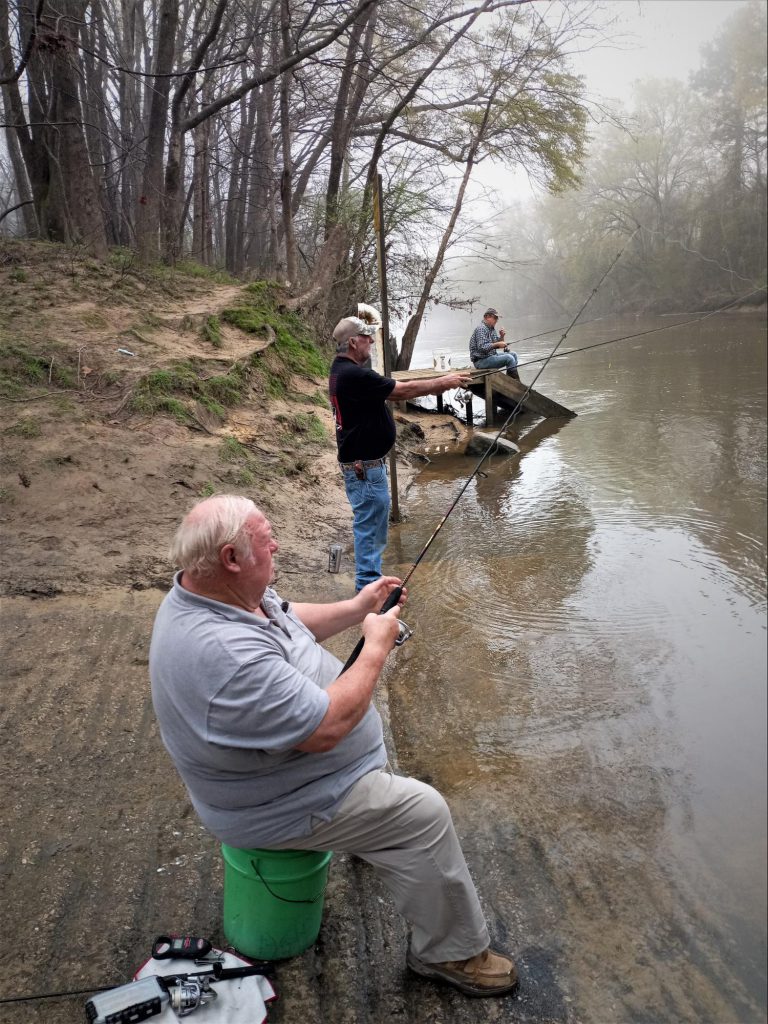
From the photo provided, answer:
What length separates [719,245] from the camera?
1031cm

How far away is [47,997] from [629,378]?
639 inches

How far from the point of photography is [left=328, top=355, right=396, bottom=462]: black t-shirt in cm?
468

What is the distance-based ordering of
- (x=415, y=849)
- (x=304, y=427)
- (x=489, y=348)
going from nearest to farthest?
(x=415, y=849)
(x=304, y=427)
(x=489, y=348)

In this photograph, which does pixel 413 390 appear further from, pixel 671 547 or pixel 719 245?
pixel 719 245

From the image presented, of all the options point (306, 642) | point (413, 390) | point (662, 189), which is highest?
point (662, 189)

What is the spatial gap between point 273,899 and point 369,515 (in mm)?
3018

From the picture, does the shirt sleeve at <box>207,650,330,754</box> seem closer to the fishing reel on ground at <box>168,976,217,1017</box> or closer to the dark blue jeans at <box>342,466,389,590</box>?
the fishing reel on ground at <box>168,976,217,1017</box>

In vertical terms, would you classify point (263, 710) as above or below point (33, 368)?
below

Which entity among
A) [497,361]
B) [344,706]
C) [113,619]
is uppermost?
[497,361]

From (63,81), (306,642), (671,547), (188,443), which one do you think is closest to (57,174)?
(63,81)

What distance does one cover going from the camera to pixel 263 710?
177 centimetres

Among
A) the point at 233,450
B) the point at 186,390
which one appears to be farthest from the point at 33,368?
the point at 233,450

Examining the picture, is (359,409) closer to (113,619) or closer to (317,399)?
(113,619)

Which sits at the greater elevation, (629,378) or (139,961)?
(629,378)
